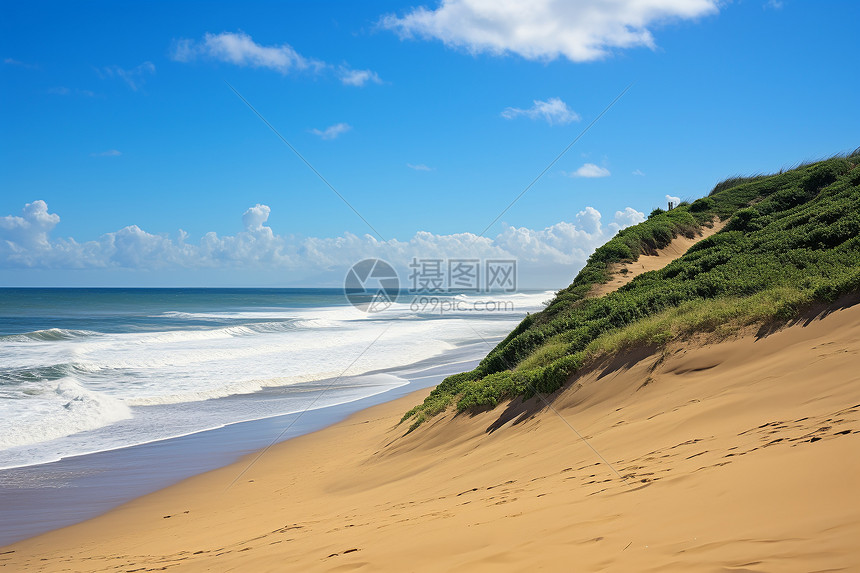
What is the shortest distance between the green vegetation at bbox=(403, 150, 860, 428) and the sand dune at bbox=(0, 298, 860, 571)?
48 cm

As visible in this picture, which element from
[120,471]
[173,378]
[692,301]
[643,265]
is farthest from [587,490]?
[173,378]

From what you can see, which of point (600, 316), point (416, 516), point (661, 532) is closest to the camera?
point (661, 532)

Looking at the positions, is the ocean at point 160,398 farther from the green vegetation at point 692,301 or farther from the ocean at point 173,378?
the green vegetation at point 692,301

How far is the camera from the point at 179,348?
29328mm

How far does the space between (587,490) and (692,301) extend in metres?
6.72

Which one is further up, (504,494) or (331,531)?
(504,494)

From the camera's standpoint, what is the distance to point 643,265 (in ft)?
66.3

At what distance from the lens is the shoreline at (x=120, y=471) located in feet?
28.3

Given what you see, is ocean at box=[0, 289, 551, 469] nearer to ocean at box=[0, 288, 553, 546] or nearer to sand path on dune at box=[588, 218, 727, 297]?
ocean at box=[0, 288, 553, 546]

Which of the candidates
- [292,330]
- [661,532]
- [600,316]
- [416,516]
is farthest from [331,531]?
[292,330]

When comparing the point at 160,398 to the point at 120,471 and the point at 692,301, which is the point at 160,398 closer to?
the point at 120,471

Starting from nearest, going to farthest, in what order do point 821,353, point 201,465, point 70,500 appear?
point 821,353 < point 70,500 < point 201,465

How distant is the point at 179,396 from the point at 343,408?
559 cm

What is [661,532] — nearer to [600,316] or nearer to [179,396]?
[600,316]
